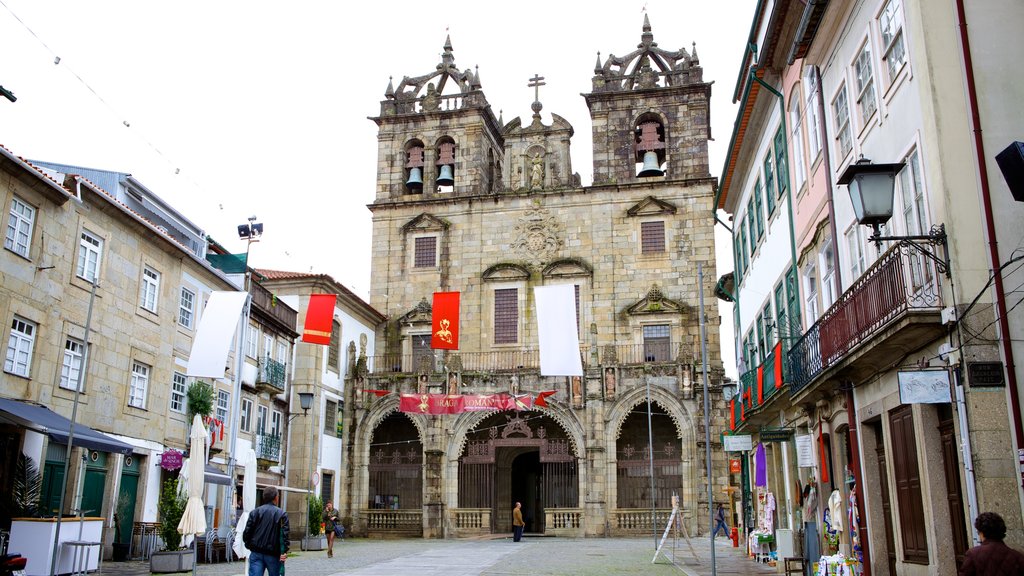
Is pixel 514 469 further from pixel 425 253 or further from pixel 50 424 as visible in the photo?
pixel 50 424

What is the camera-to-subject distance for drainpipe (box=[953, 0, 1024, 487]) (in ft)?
28.5

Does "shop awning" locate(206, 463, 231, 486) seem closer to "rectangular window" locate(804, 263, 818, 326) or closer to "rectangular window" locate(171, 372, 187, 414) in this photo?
"rectangular window" locate(171, 372, 187, 414)

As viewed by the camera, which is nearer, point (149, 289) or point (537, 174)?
point (149, 289)

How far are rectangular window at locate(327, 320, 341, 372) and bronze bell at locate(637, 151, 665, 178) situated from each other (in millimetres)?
13580

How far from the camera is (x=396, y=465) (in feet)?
114

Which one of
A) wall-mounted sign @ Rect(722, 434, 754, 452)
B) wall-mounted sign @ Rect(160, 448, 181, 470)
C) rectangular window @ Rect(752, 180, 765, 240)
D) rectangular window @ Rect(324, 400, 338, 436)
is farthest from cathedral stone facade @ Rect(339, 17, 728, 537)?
rectangular window @ Rect(752, 180, 765, 240)

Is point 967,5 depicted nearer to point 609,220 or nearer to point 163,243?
point 163,243

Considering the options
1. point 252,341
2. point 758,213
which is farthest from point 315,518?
point 758,213

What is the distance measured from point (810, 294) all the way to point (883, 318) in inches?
227

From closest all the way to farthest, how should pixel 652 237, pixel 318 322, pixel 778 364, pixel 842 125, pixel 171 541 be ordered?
1. pixel 842 125
2. pixel 778 364
3. pixel 171 541
4. pixel 318 322
5. pixel 652 237

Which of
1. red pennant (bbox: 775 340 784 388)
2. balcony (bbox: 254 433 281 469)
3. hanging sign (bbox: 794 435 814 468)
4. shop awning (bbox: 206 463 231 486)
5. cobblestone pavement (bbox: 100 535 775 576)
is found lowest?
cobblestone pavement (bbox: 100 535 775 576)

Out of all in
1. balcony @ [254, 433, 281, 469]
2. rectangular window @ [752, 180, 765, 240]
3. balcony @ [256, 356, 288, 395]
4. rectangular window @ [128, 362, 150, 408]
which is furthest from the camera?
balcony @ [254, 433, 281, 469]

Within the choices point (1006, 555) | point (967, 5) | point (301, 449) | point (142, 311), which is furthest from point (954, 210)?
point (301, 449)

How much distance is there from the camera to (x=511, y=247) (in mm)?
37469
